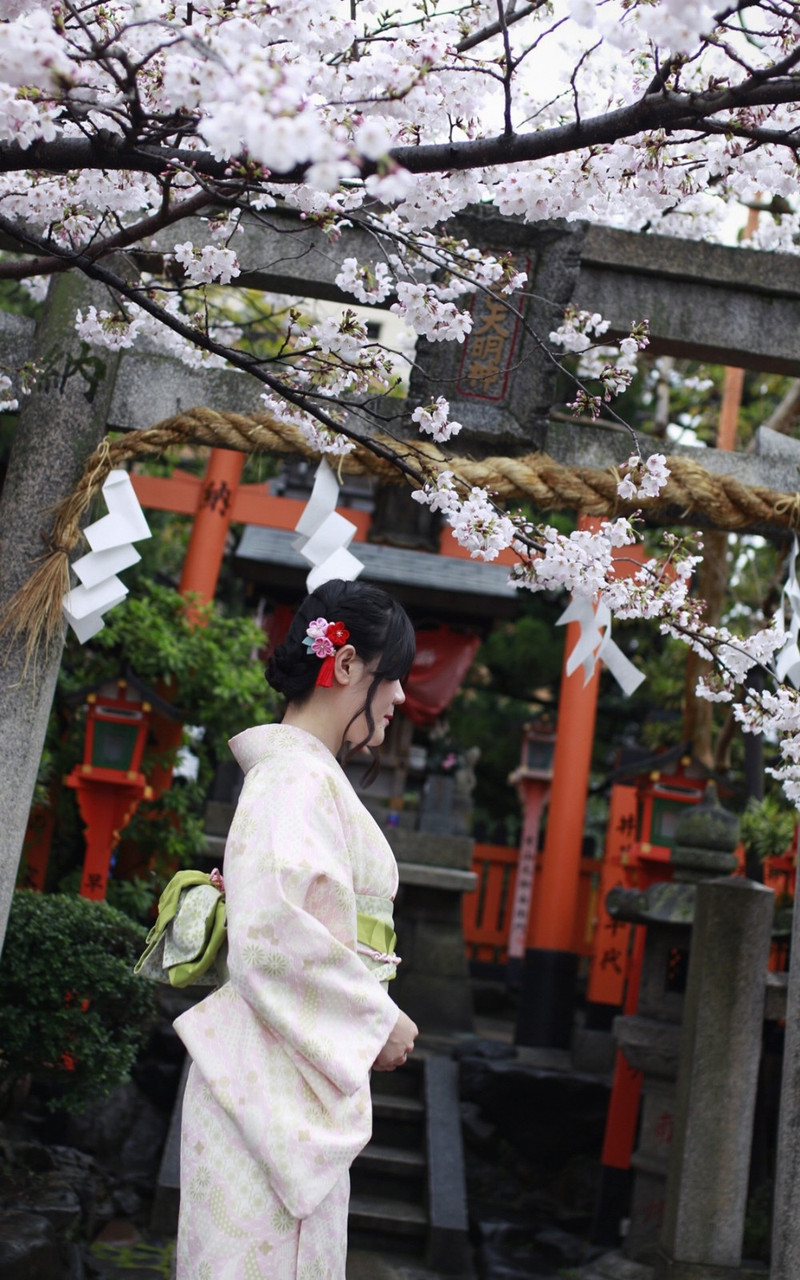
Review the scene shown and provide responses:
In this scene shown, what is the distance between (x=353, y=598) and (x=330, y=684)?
20cm

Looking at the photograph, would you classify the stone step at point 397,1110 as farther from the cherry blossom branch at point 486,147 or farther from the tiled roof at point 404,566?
the cherry blossom branch at point 486,147

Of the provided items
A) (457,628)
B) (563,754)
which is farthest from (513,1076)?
(457,628)

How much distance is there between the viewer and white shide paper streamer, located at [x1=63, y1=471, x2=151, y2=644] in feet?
14.0

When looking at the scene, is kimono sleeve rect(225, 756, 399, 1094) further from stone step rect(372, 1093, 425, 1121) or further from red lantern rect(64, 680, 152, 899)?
stone step rect(372, 1093, 425, 1121)

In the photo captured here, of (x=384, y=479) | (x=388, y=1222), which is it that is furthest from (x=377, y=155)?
(x=388, y=1222)

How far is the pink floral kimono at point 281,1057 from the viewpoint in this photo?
95.4 inches

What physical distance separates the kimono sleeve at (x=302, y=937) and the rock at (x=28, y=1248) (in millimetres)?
2663

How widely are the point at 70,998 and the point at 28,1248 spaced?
1.17m

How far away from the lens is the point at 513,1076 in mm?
8562

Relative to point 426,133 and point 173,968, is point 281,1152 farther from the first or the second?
point 426,133

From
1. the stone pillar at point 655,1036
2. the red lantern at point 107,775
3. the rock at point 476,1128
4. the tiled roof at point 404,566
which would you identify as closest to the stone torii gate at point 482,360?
the stone pillar at point 655,1036

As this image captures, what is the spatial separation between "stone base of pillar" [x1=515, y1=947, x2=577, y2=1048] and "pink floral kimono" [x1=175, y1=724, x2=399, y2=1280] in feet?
25.8

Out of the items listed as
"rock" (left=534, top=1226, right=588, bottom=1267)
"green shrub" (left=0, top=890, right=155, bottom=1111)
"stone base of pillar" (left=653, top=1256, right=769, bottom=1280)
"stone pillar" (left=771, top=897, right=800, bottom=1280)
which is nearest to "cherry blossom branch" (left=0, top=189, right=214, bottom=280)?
"stone pillar" (left=771, top=897, right=800, bottom=1280)

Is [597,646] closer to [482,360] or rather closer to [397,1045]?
[482,360]
